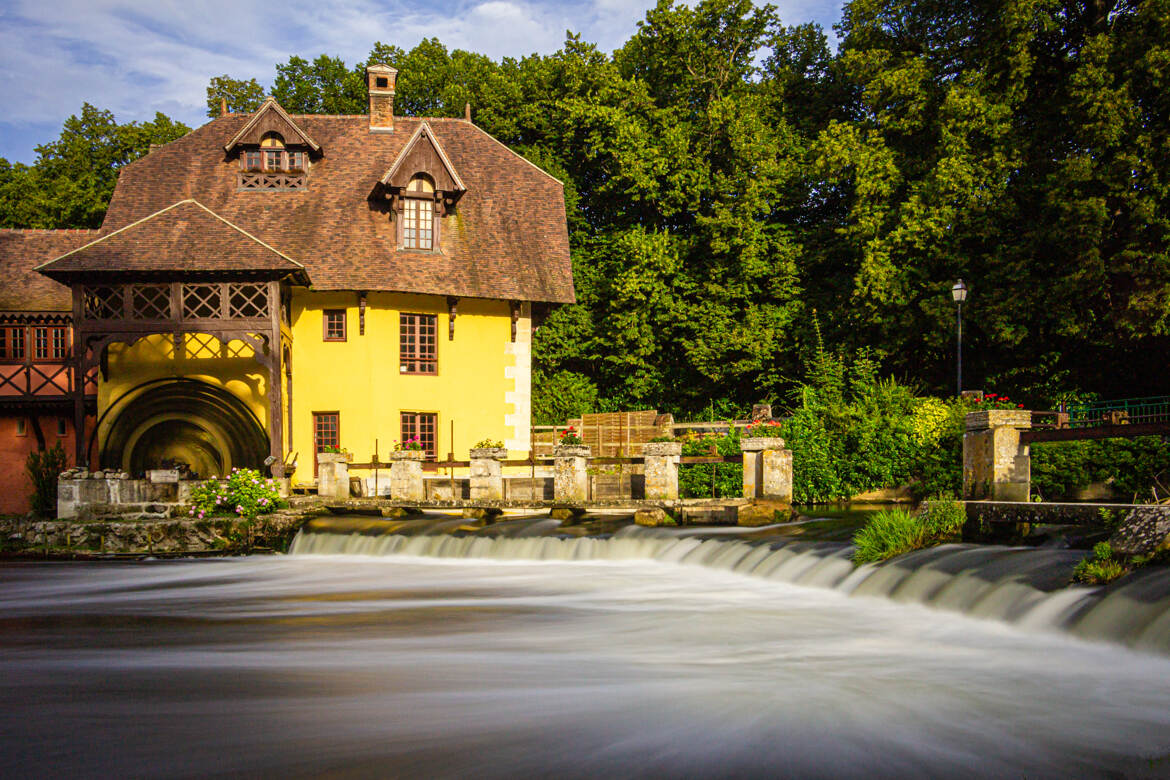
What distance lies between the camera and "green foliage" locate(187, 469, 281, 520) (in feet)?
64.4

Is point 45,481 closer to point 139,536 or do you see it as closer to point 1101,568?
point 139,536

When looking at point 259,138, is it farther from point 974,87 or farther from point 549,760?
point 549,760

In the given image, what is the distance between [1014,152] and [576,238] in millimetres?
16176

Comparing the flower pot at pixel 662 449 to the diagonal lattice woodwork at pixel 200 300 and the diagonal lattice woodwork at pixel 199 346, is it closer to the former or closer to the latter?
the diagonal lattice woodwork at pixel 200 300

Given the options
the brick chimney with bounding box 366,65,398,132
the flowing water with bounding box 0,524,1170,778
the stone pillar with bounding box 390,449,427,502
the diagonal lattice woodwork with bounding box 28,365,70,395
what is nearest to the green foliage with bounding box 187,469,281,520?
the stone pillar with bounding box 390,449,427,502

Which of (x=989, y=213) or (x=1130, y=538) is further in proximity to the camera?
(x=989, y=213)

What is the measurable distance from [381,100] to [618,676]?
2578 cm

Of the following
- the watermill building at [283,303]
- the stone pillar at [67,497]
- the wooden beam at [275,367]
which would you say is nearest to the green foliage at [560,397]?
the watermill building at [283,303]

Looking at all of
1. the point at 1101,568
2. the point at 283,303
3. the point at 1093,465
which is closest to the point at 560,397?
the point at 283,303

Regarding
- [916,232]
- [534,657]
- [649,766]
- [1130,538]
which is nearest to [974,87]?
[916,232]

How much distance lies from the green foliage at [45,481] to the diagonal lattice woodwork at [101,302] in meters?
3.36

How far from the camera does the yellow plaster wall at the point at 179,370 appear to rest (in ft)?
83.0

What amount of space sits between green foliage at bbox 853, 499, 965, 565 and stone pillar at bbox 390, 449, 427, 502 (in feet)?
35.0

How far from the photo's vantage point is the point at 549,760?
6352 mm
